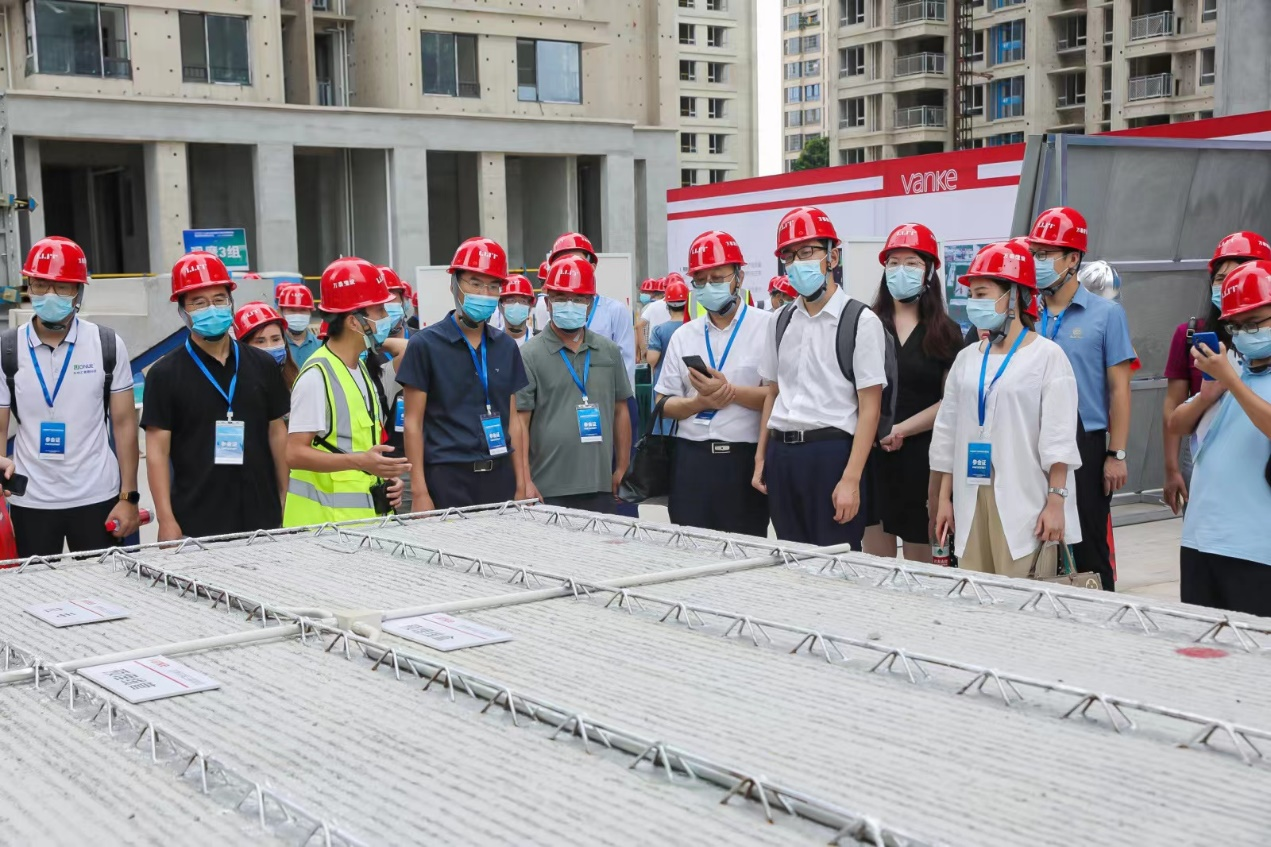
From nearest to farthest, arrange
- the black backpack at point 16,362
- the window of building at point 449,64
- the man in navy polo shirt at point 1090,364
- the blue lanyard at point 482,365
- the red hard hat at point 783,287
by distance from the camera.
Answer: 1. the black backpack at point 16,362
2. the blue lanyard at point 482,365
3. the man in navy polo shirt at point 1090,364
4. the red hard hat at point 783,287
5. the window of building at point 449,64

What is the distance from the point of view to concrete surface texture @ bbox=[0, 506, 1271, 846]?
157 centimetres

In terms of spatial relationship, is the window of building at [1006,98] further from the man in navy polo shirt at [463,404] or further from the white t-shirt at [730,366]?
the man in navy polo shirt at [463,404]

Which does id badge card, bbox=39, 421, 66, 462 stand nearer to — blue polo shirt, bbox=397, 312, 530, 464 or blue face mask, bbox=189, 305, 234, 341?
blue face mask, bbox=189, 305, 234, 341

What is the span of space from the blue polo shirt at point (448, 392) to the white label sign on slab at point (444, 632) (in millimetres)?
3177

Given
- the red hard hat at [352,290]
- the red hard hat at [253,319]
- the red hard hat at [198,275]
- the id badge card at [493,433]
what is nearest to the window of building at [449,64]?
the red hard hat at [253,319]

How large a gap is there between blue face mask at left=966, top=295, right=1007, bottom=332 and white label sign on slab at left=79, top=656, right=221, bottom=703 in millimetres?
3779

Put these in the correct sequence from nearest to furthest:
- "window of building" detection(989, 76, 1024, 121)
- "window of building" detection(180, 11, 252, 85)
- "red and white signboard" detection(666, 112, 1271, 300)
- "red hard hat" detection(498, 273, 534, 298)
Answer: "red hard hat" detection(498, 273, 534, 298), "red and white signboard" detection(666, 112, 1271, 300), "window of building" detection(180, 11, 252, 85), "window of building" detection(989, 76, 1024, 121)

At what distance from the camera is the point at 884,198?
1705cm

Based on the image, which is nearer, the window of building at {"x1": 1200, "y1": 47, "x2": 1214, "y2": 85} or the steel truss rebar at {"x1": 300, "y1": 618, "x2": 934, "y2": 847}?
the steel truss rebar at {"x1": 300, "y1": 618, "x2": 934, "y2": 847}

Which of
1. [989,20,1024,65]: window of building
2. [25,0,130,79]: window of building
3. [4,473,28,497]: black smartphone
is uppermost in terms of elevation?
[989,20,1024,65]: window of building

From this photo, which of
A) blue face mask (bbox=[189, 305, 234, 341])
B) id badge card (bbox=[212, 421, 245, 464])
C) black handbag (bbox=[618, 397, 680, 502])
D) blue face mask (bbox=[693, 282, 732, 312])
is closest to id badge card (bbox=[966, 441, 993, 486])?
blue face mask (bbox=[693, 282, 732, 312])

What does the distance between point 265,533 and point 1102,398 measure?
4.16 m

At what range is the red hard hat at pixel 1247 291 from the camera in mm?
4383

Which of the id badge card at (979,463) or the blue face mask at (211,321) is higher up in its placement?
the blue face mask at (211,321)
